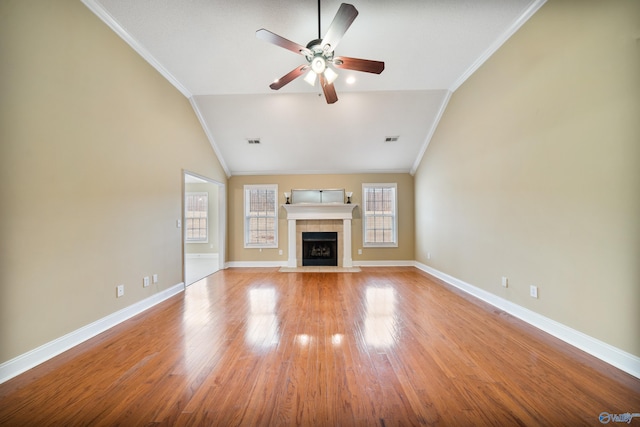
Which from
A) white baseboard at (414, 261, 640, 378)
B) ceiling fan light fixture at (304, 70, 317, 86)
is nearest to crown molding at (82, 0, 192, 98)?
ceiling fan light fixture at (304, 70, 317, 86)

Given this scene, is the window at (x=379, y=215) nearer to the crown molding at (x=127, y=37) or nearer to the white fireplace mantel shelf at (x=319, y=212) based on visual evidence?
the white fireplace mantel shelf at (x=319, y=212)

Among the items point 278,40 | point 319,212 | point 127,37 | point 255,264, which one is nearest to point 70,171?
point 127,37

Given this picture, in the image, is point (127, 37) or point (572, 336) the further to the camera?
point (127, 37)

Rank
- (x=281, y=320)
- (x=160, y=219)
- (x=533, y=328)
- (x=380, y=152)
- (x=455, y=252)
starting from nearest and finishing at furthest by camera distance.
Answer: (x=533, y=328)
(x=281, y=320)
(x=160, y=219)
(x=455, y=252)
(x=380, y=152)

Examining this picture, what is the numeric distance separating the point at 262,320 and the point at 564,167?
351 centimetres

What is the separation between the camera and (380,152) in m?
5.82

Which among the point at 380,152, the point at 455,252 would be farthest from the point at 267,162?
the point at 455,252

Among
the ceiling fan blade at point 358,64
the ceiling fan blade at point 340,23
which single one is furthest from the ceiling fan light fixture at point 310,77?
the ceiling fan blade at point 340,23

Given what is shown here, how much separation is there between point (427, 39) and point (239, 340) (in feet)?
13.1

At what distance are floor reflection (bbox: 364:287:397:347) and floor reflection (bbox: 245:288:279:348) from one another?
0.98 metres

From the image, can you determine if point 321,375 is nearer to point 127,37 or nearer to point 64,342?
point 64,342

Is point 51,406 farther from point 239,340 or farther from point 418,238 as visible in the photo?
point 418,238

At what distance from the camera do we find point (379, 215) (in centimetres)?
647

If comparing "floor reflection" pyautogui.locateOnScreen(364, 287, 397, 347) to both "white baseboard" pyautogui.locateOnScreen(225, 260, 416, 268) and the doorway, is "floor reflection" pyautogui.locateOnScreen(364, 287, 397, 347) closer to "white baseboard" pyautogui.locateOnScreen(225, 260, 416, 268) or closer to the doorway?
"white baseboard" pyautogui.locateOnScreen(225, 260, 416, 268)
